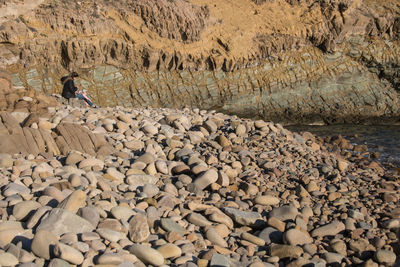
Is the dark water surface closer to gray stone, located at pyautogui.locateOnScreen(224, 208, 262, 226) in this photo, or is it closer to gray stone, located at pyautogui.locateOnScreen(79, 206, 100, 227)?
gray stone, located at pyautogui.locateOnScreen(224, 208, 262, 226)

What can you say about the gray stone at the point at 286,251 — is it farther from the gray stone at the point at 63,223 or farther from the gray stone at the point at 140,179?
the gray stone at the point at 140,179

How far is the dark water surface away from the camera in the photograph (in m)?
8.71

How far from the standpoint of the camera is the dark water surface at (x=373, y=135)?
28.6ft

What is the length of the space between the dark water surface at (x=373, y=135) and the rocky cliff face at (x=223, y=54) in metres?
1.26

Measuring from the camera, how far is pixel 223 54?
504 inches

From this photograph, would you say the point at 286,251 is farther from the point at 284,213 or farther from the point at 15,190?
the point at 15,190

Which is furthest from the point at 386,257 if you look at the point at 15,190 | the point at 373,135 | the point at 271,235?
the point at 373,135

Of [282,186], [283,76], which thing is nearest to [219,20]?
[283,76]

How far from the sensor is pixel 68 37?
10539 mm

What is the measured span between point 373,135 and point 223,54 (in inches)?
226

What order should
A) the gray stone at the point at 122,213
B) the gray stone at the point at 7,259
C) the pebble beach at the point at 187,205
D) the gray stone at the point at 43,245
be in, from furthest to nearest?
1. the gray stone at the point at 122,213
2. the pebble beach at the point at 187,205
3. the gray stone at the point at 43,245
4. the gray stone at the point at 7,259

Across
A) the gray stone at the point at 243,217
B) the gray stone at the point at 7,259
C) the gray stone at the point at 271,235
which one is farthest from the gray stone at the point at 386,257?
the gray stone at the point at 7,259

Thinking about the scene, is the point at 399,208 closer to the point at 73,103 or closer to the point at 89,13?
the point at 73,103

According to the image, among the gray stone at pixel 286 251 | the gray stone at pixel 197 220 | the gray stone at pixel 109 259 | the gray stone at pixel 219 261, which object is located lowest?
the gray stone at pixel 286 251
